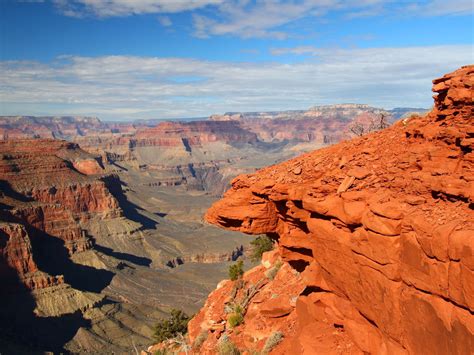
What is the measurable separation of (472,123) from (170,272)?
113 m

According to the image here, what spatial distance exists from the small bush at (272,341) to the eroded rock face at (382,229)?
33 centimetres

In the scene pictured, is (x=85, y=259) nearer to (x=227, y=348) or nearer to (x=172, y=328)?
(x=172, y=328)

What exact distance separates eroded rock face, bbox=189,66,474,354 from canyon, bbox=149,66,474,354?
35 millimetres

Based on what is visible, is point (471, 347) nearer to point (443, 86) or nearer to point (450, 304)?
point (450, 304)

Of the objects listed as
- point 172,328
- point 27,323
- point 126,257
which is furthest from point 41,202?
point 172,328

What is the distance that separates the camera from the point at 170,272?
122 m

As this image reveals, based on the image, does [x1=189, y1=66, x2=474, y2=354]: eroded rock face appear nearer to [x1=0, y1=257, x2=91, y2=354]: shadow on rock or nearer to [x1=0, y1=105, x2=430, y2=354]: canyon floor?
[x1=0, y1=105, x2=430, y2=354]: canyon floor

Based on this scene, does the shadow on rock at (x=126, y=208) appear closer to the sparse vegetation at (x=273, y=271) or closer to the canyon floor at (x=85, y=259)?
the canyon floor at (x=85, y=259)

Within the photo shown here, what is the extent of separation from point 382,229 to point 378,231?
0.52 ft

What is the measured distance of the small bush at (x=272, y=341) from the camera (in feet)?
68.8

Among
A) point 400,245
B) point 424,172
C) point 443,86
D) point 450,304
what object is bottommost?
point 450,304

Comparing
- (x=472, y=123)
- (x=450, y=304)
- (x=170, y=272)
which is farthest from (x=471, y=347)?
(x=170, y=272)

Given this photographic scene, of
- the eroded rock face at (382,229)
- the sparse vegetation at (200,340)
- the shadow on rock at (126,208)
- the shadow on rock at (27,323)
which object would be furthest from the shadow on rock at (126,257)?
the eroded rock face at (382,229)

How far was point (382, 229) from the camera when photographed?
14.4 meters
